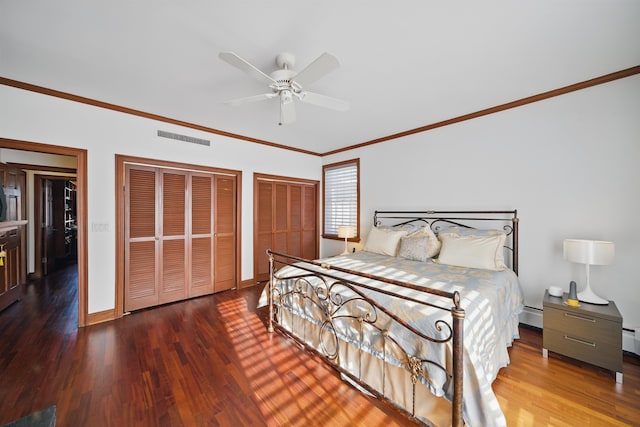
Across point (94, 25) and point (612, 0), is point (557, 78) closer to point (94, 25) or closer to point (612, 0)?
point (612, 0)

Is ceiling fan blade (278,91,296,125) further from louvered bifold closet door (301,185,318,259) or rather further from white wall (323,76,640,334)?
louvered bifold closet door (301,185,318,259)

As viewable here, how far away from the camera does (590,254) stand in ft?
7.25

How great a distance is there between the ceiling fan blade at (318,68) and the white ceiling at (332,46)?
32 cm

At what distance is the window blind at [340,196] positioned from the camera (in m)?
4.99

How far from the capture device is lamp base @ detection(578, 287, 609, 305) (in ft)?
7.36

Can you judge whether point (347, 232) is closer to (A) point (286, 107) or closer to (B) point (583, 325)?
(A) point (286, 107)

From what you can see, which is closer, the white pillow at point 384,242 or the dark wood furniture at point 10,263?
the dark wood furniture at point 10,263

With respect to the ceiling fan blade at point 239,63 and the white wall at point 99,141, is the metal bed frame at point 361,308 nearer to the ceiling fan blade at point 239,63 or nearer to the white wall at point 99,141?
the ceiling fan blade at point 239,63

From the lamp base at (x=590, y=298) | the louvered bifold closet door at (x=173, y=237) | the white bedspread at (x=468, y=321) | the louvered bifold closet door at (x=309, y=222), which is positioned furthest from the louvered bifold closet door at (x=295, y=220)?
the lamp base at (x=590, y=298)

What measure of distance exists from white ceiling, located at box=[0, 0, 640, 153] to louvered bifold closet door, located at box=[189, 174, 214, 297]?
4.29 feet

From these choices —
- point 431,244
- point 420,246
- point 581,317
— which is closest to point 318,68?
point 420,246

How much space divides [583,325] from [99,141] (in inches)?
213

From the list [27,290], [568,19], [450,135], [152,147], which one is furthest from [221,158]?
[568,19]

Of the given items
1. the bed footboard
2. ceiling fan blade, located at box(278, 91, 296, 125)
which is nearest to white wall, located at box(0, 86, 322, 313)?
ceiling fan blade, located at box(278, 91, 296, 125)
